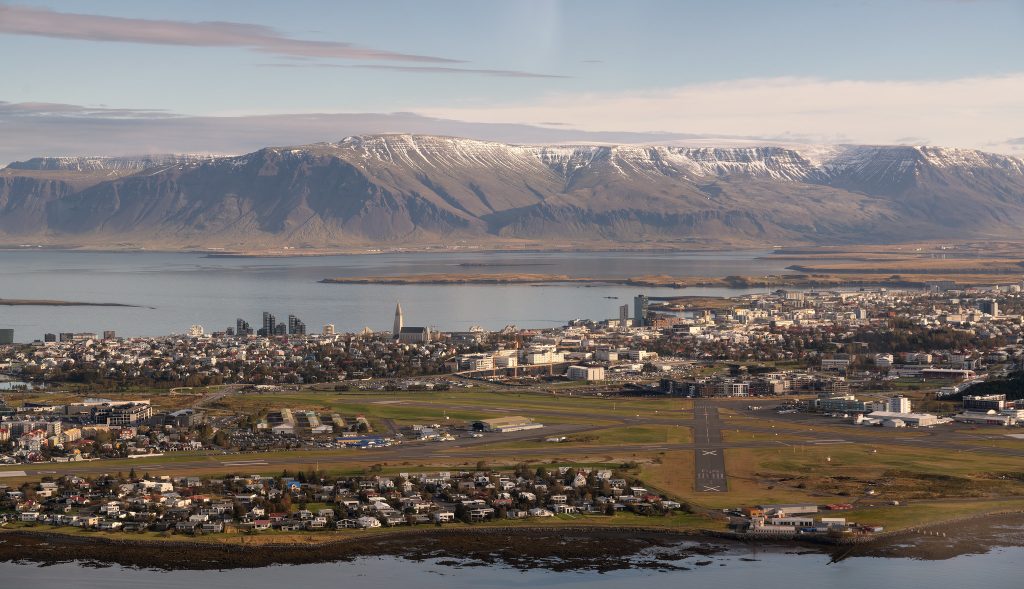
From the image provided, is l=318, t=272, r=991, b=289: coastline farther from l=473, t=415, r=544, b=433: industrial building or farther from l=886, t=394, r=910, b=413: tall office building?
l=473, t=415, r=544, b=433: industrial building

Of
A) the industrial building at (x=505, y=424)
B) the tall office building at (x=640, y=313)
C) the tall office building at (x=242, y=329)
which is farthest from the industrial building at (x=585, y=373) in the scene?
the tall office building at (x=640, y=313)

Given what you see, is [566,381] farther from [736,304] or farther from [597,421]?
[736,304]

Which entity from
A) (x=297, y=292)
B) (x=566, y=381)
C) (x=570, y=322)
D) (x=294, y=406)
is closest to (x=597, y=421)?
(x=294, y=406)

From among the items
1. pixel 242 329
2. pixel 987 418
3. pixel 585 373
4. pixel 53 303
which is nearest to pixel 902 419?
pixel 987 418

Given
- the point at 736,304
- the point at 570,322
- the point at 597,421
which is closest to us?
the point at 597,421

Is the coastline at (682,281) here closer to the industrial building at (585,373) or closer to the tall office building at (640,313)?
the tall office building at (640,313)

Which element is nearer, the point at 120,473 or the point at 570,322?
the point at 120,473
